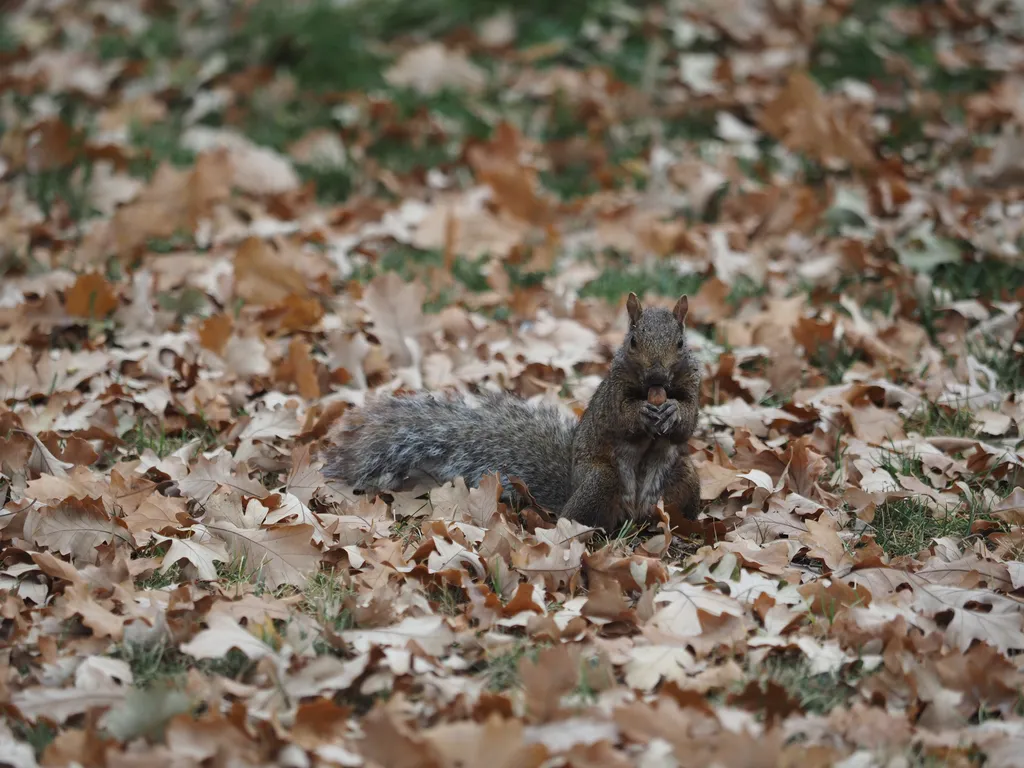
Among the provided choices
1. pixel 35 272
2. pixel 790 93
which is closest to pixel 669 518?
pixel 35 272

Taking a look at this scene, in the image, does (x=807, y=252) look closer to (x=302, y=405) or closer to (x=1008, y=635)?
(x=302, y=405)

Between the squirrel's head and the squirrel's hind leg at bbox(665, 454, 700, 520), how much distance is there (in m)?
0.22

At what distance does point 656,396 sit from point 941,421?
1317 millimetres

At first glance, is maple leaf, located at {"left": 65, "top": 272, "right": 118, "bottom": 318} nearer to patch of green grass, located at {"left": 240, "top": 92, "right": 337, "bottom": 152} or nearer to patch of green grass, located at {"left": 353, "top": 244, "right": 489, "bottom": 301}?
patch of green grass, located at {"left": 353, "top": 244, "right": 489, "bottom": 301}

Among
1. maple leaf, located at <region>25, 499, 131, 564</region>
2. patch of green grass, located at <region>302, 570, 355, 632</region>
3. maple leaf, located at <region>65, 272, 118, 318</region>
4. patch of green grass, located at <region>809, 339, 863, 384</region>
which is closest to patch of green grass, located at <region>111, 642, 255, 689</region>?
patch of green grass, located at <region>302, 570, 355, 632</region>

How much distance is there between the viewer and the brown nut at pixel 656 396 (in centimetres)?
335

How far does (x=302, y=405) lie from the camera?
4.38 m

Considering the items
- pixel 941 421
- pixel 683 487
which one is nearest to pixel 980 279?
pixel 941 421

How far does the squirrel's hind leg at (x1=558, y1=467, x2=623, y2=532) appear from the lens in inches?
135

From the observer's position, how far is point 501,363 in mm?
4633

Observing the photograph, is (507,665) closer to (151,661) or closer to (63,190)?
(151,661)

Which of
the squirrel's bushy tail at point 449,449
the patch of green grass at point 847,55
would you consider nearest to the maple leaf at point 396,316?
the squirrel's bushy tail at point 449,449

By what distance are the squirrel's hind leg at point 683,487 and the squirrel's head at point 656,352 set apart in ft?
0.74

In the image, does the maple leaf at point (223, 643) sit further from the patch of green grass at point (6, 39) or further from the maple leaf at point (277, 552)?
the patch of green grass at point (6, 39)
